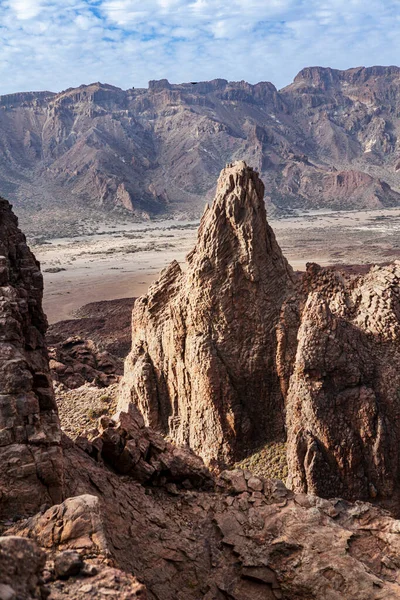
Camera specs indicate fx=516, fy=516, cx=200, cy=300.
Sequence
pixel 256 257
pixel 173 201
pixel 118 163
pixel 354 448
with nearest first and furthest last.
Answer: pixel 354 448 → pixel 256 257 → pixel 173 201 → pixel 118 163

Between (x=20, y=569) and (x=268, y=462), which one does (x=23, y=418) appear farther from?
(x=268, y=462)

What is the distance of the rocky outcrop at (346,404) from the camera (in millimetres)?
12102

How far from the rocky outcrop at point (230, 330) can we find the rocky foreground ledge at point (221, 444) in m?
0.04

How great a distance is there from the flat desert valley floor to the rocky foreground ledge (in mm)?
32741

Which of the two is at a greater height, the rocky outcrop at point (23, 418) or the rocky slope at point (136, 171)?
the rocky slope at point (136, 171)

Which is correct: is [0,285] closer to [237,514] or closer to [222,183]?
[237,514]

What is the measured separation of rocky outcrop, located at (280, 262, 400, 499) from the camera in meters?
12.1

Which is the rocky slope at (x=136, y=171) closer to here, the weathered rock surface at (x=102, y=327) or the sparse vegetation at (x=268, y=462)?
the weathered rock surface at (x=102, y=327)

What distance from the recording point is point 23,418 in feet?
24.3

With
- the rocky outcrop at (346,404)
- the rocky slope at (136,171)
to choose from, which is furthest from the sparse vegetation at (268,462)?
the rocky slope at (136,171)

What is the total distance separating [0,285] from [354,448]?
28.2ft

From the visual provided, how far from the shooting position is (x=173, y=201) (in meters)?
157

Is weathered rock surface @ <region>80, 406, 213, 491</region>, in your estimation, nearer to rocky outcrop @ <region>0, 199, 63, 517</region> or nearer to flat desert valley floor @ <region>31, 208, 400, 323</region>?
rocky outcrop @ <region>0, 199, 63, 517</region>

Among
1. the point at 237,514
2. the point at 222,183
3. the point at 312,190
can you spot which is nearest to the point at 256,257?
the point at 222,183
